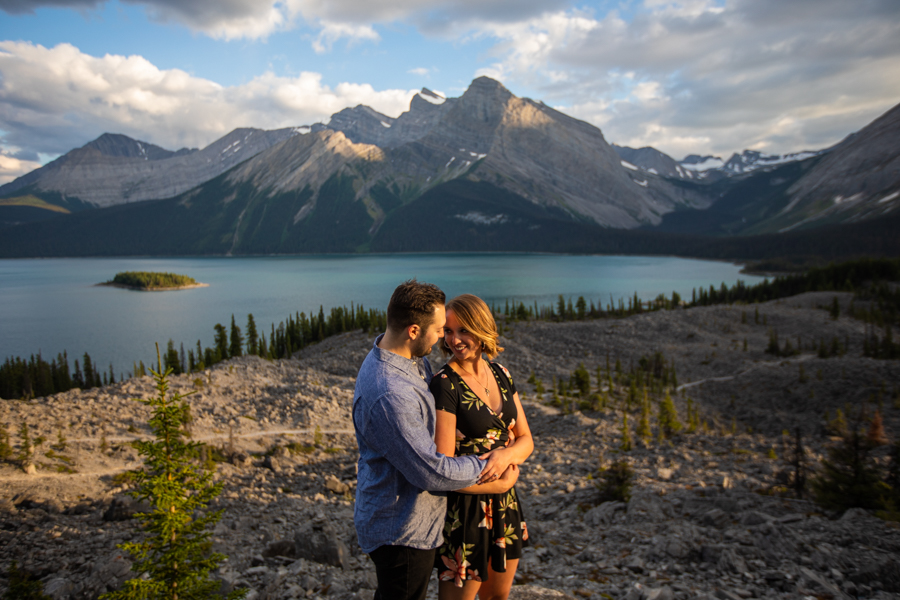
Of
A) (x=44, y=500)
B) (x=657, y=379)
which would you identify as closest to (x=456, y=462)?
(x=44, y=500)

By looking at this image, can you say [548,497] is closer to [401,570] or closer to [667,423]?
[667,423]

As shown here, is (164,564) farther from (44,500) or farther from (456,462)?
(44,500)

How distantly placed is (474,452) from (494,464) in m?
0.20

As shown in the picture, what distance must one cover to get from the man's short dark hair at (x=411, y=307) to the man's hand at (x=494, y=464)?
3.22ft

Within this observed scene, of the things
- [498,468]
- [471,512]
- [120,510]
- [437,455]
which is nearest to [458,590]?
[471,512]

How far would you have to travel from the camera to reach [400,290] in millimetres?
3170

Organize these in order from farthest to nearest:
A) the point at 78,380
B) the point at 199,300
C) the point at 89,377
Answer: the point at 199,300, the point at 89,377, the point at 78,380

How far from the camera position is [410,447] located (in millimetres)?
2762

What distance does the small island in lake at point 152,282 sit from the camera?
10331cm

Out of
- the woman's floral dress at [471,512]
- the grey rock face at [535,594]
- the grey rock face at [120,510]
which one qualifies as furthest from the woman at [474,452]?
the grey rock face at [120,510]

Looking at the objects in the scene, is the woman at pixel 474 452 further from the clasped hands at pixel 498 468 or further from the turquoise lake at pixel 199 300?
the turquoise lake at pixel 199 300

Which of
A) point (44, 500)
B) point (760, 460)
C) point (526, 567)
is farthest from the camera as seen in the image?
point (760, 460)

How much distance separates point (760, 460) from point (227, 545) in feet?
35.5

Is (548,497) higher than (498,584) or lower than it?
lower
